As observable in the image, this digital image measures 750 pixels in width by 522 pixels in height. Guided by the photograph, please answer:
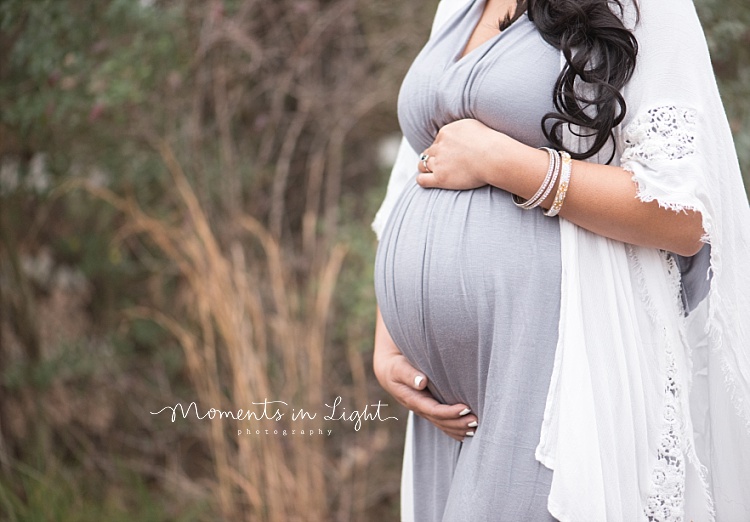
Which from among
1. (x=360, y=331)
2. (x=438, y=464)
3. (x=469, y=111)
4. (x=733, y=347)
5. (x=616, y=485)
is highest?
(x=469, y=111)

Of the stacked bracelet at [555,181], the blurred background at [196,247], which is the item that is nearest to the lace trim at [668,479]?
the stacked bracelet at [555,181]

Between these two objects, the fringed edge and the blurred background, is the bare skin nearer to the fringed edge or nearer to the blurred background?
the fringed edge

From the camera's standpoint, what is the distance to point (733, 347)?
1261mm

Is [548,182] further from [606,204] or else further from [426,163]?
[426,163]

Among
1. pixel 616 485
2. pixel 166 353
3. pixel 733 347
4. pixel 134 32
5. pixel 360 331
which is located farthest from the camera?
pixel 166 353

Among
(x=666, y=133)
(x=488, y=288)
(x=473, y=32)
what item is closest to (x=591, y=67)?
(x=666, y=133)

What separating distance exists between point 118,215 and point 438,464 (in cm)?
251

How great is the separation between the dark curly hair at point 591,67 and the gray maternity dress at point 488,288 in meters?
0.04

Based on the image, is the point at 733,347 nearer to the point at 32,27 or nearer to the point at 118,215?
the point at 32,27

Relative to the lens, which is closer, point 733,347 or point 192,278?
point 733,347

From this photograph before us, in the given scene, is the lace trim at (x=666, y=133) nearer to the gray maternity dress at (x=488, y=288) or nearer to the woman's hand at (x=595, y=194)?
the woman's hand at (x=595, y=194)

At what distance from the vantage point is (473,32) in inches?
56.8

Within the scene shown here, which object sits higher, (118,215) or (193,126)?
(193,126)

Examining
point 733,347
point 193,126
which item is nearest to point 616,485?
point 733,347
